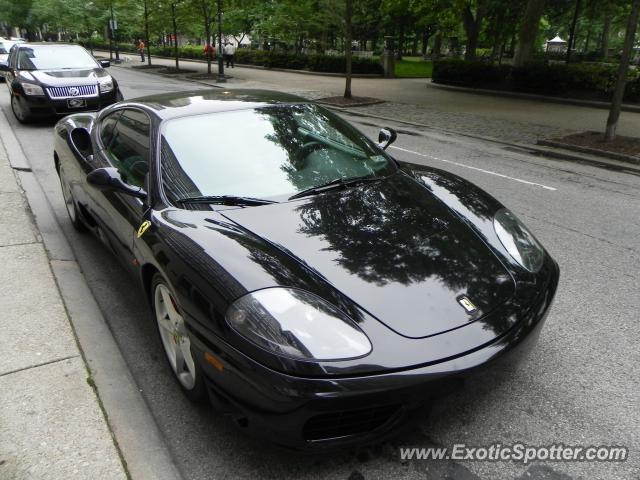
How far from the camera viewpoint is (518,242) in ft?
9.28

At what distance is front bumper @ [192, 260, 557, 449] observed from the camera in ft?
6.25

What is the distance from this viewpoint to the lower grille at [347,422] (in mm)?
1969

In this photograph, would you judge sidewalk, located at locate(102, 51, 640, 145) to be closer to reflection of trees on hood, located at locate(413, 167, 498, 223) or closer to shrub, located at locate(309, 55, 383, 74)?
shrub, located at locate(309, 55, 383, 74)

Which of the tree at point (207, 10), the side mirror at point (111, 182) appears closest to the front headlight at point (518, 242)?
the side mirror at point (111, 182)

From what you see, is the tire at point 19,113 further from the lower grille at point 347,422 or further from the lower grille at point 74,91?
the lower grille at point 347,422

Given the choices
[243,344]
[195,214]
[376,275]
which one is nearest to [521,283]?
[376,275]

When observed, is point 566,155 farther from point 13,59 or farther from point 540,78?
point 13,59

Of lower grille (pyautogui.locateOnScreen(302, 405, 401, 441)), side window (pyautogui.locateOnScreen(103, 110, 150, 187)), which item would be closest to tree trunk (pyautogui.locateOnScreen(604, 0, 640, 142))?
side window (pyautogui.locateOnScreen(103, 110, 150, 187))

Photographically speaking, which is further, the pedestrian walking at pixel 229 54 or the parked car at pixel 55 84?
the pedestrian walking at pixel 229 54

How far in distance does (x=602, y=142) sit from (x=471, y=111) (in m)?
5.29

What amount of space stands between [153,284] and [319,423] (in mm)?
1341

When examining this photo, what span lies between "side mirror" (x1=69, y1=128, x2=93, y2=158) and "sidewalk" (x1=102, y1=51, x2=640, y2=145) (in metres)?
9.01

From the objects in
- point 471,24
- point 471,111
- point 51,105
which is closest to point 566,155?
point 471,111

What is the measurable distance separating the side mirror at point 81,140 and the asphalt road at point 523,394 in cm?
90
